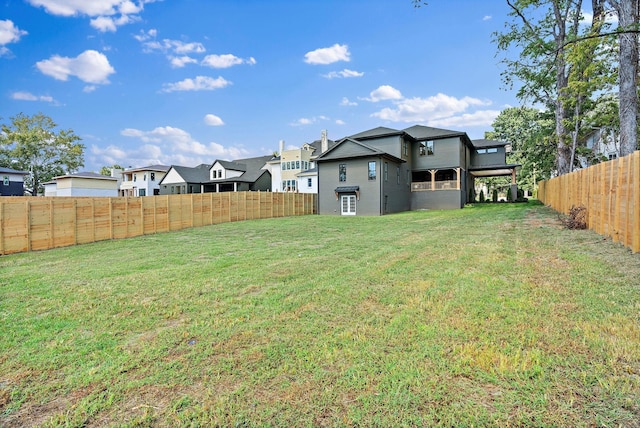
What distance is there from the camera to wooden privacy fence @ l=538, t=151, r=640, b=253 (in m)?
Result: 5.21

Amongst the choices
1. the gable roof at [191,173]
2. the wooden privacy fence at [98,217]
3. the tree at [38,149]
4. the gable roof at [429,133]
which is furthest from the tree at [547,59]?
the tree at [38,149]

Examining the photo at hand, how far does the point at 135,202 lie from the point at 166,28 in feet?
33.4

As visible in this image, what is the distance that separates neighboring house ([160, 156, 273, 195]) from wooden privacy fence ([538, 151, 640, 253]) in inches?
1284

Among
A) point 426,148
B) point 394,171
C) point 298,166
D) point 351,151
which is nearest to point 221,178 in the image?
point 298,166

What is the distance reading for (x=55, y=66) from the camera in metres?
27.7

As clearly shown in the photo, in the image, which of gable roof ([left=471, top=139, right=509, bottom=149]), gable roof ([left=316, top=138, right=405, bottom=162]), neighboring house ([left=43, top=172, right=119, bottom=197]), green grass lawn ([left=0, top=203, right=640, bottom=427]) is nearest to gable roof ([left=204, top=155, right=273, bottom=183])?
neighboring house ([left=43, top=172, right=119, bottom=197])

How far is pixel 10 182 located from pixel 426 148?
1563 inches

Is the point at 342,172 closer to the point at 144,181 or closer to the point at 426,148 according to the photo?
the point at 426,148

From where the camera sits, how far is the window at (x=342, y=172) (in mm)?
23953

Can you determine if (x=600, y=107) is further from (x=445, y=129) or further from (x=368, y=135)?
(x=368, y=135)

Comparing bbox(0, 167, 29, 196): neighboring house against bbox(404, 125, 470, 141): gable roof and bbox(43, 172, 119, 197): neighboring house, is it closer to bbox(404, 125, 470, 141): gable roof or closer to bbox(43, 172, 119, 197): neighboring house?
bbox(43, 172, 119, 197): neighboring house

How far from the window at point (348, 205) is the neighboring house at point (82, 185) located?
34.1 metres

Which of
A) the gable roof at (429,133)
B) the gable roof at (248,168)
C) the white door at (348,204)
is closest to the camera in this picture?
the white door at (348,204)

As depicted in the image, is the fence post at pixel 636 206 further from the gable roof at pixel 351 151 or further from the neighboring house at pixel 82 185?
the neighboring house at pixel 82 185
